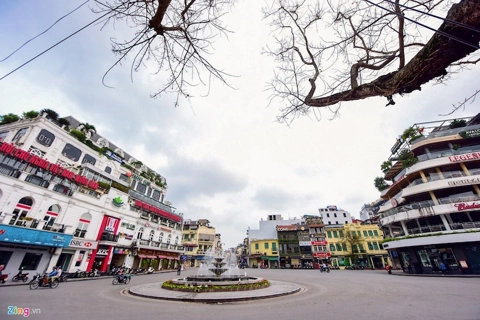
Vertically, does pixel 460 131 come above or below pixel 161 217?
above

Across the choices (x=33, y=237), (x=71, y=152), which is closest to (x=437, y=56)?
(x=33, y=237)

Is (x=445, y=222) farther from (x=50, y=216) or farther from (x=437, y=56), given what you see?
(x=50, y=216)

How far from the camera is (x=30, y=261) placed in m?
18.2

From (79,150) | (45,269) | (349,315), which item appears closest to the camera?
(349,315)

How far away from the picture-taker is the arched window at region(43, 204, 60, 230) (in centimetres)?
1929

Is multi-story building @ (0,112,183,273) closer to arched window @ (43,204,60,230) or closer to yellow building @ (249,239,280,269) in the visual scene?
arched window @ (43,204,60,230)

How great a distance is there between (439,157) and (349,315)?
86.9 ft

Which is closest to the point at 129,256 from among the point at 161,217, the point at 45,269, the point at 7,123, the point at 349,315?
the point at 161,217

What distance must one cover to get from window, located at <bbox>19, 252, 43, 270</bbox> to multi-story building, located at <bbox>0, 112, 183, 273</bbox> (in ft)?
0.24

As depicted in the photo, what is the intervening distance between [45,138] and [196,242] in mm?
46298

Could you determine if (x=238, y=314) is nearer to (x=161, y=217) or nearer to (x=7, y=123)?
(x=7, y=123)

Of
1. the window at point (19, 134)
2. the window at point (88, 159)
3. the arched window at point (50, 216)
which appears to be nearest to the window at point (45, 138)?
the window at point (19, 134)

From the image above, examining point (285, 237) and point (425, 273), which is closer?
point (425, 273)

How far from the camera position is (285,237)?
49.8 meters
